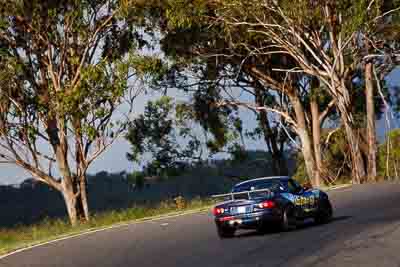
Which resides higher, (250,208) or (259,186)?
(259,186)

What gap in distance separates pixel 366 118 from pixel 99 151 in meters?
15.0

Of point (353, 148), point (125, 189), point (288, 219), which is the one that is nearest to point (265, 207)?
point (288, 219)

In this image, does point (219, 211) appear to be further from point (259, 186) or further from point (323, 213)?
point (323, 213)

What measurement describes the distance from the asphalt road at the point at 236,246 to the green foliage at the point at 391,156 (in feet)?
87.0

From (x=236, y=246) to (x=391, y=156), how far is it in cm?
3898

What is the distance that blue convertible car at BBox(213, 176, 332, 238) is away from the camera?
19109 millimetres

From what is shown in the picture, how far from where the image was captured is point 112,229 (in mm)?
26156

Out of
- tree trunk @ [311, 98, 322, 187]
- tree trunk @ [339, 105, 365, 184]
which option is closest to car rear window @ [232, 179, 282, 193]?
tree trunk @ [339, 105, 365, 184]

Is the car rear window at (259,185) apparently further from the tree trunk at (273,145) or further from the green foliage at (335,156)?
the tree trunk at (273,145)

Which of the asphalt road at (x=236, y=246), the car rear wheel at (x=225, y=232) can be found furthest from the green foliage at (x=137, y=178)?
the car rear wheel at (x=225, y=232)

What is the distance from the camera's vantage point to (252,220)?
19125mm

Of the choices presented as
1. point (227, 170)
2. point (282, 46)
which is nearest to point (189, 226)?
point (282, 46)

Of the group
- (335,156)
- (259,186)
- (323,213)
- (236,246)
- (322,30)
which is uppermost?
(322,30)

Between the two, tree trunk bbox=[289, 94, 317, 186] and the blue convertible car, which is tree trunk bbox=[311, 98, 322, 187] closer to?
tree trunk bbox=[289, 94, 317, 186]
